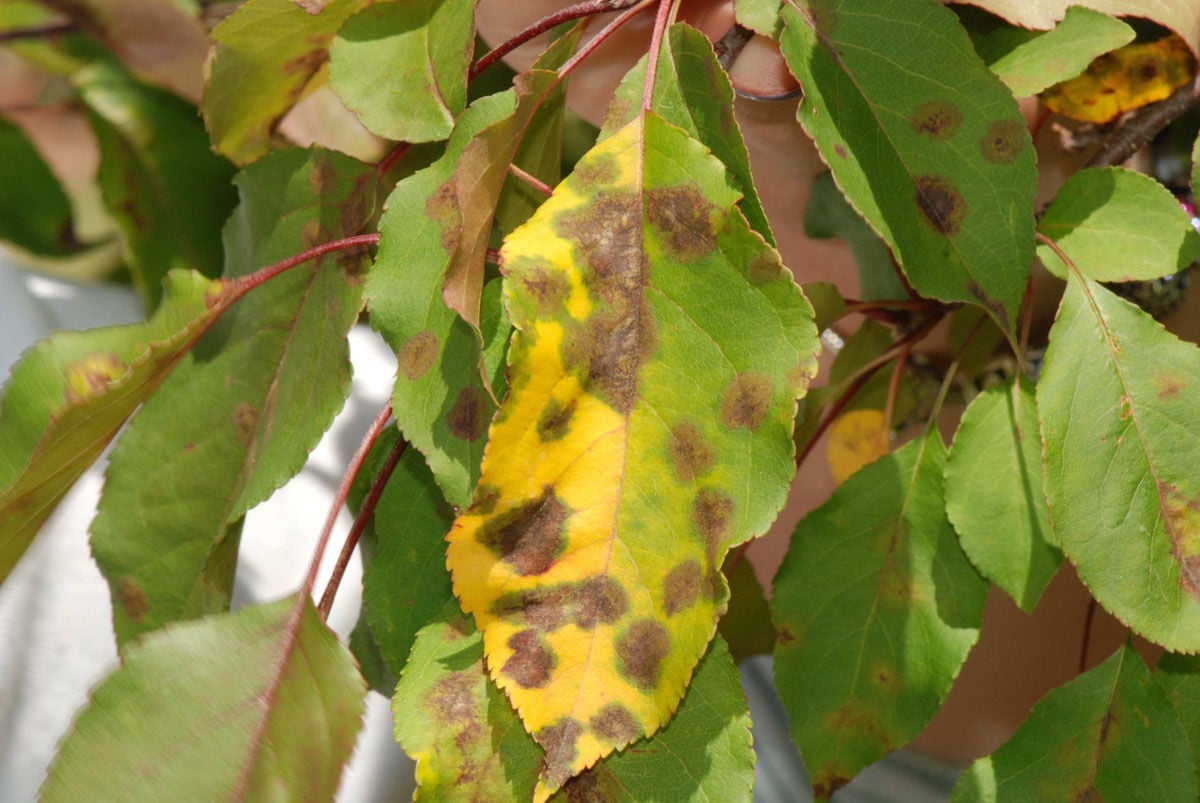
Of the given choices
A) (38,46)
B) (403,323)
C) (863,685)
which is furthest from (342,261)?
(38,46)

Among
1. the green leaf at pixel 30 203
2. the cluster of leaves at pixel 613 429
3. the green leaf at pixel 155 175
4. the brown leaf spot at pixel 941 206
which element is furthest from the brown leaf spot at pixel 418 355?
the green leaf at pixel 30 203

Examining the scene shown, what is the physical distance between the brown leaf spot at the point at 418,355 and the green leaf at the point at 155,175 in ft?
0.87

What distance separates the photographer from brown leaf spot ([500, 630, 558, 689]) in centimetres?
22

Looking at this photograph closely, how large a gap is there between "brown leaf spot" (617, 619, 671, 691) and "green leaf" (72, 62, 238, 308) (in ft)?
1.08

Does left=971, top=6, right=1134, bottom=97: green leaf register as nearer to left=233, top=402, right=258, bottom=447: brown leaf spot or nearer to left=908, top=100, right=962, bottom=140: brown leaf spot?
left=908, top=100, right=962, bottom=140: brown leaf spot

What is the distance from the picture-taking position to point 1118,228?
29 centimetres

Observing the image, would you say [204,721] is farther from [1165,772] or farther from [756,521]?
[1165,772]

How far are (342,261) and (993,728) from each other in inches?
13.5

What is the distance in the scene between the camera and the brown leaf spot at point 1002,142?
25cm

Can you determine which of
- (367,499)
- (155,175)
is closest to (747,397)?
(367,499)

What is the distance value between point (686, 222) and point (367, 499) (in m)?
0.12

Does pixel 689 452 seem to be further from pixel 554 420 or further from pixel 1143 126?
pixel 1143 126

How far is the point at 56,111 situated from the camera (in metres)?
0.54

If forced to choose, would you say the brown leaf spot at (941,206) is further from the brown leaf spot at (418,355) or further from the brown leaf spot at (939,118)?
the brown leaf spot at (418,355)
